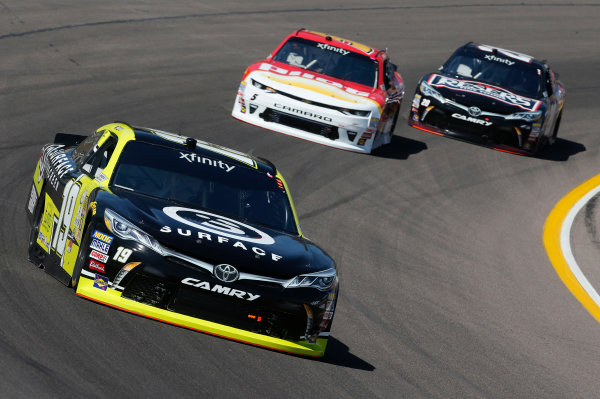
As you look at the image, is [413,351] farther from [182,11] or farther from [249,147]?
[182,11]

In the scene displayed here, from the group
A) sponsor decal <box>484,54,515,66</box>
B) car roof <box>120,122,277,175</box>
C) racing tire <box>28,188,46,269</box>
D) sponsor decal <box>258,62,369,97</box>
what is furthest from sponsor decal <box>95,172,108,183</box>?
sponsor decal <box>484,54,515,66</box>

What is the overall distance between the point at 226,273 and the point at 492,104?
429 inches

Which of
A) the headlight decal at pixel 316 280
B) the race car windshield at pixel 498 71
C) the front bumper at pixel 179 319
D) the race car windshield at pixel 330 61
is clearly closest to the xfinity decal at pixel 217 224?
the headlight decal at pixel 316 280

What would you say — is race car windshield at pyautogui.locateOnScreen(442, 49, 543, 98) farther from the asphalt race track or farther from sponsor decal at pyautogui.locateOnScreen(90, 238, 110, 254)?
sponsor decal at pyautogui.locateOnScreen(90, 238, 110, 254)

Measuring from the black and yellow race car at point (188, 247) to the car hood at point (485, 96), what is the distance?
932 centimetres

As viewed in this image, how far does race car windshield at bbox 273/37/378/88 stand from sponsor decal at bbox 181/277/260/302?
31.4ft

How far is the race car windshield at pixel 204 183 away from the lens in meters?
7.42

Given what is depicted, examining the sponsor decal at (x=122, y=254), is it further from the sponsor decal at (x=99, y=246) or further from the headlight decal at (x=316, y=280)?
the headlight decal at (x=316, y=280)

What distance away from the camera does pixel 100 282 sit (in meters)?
6.67

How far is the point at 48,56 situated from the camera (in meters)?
17.5

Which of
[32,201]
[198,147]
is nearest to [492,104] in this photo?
[198,147]

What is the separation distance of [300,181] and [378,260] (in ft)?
9.24

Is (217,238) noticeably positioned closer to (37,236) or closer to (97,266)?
(97,266)

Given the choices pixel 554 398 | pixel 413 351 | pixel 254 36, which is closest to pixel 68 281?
pixel 413 351
